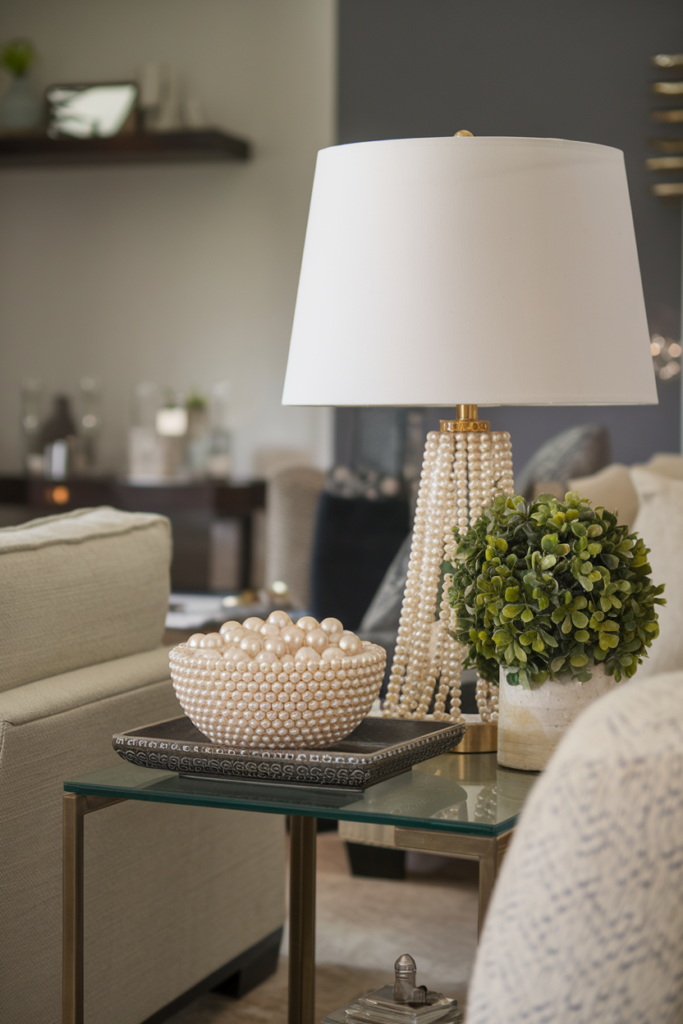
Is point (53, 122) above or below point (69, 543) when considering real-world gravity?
above

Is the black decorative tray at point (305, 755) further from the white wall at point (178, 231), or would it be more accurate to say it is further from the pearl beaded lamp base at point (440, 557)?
the white wall at point (178, 231)

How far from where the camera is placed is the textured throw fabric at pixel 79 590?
131cm

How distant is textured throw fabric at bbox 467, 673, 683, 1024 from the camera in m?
0.55

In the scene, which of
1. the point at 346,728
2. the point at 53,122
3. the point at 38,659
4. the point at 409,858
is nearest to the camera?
the point at 346,728

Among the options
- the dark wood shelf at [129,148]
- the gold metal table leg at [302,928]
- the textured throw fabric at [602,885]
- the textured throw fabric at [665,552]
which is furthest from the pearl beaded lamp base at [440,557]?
the dark wood shelf at [129,148]

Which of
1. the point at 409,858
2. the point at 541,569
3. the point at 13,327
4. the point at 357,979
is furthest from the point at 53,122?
the point at 541,569

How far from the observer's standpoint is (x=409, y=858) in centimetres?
239

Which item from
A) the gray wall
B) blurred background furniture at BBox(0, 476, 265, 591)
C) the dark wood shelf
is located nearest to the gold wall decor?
the gray wall

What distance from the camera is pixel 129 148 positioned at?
16.0ft

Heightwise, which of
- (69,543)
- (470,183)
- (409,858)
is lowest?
(409,858)

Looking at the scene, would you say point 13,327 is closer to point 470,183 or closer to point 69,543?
point 69,543

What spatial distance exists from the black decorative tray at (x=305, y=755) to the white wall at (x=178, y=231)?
3.87 meters

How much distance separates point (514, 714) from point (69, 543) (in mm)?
603

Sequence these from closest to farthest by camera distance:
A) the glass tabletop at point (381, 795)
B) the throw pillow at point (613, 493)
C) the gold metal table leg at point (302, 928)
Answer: the glass tabletop at point (381, 795), the gold metal table leg at point (302, 928), the throw pillow at point (613, 493)
